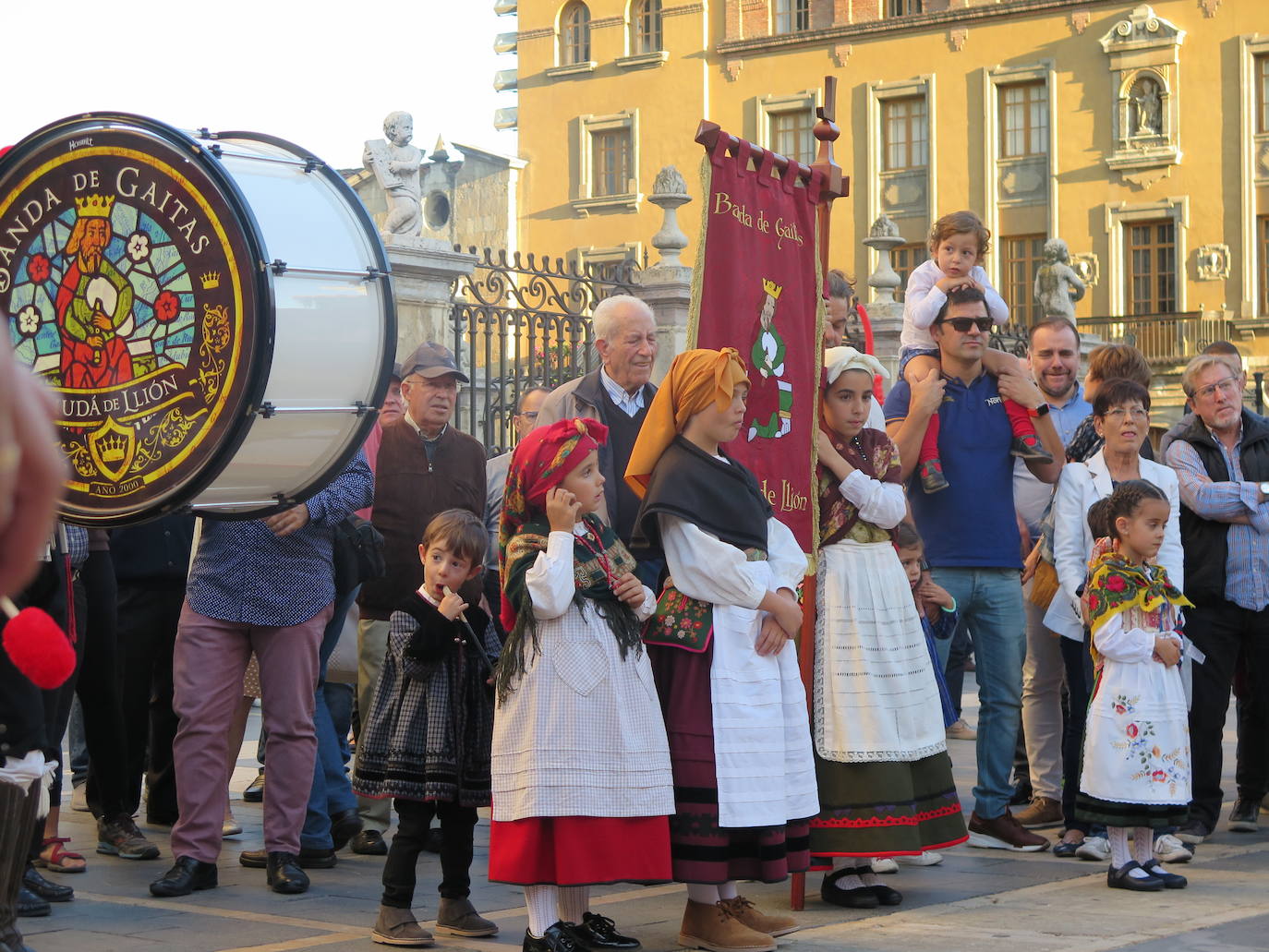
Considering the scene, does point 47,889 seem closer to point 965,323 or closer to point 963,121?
point 965,323

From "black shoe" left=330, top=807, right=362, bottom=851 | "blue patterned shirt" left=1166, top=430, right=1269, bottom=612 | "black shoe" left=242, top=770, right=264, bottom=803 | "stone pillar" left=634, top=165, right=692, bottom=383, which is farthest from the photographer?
"stone pillar" left=634, top=165, right=692, bottom=383

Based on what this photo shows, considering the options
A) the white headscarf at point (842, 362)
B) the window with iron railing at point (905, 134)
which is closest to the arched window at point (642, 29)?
the window with iron railing at point (905, 134)

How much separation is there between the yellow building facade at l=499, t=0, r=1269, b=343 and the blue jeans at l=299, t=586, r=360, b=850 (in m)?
31.6

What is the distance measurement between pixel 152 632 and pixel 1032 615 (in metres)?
3.80

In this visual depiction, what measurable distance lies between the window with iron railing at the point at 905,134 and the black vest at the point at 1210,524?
3244 centimetres

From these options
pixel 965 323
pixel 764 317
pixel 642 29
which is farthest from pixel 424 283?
pixel 642 29

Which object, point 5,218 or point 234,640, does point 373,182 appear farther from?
point 5,218

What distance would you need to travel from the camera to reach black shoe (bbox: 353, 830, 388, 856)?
7.14 meters

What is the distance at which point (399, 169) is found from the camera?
40.8 feet

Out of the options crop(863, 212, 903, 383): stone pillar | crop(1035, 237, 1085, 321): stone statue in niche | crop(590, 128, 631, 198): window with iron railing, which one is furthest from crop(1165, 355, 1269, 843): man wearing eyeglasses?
crop(590, 128, 631, 198): window with iron railing

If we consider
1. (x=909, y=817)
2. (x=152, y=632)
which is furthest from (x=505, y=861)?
(x=152, y=632)

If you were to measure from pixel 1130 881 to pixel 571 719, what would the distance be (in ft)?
7.67

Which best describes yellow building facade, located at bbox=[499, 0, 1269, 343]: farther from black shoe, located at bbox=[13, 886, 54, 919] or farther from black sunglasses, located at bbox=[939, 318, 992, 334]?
black shoe, located at bbox=[13, 886, 54, 919]

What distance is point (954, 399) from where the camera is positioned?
7266 mm
